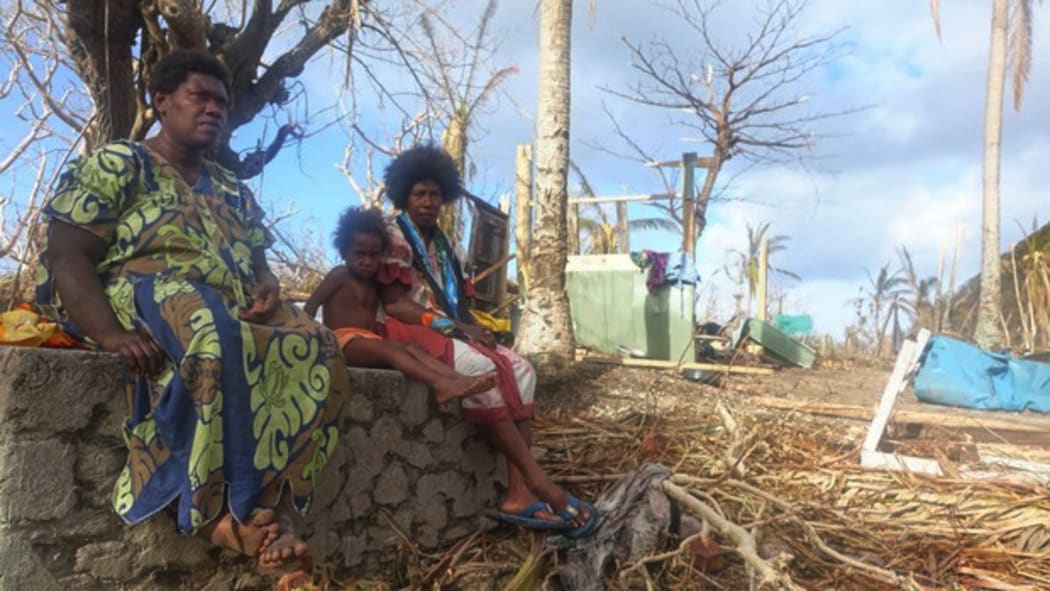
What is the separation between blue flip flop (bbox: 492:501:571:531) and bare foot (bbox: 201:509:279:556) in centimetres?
150

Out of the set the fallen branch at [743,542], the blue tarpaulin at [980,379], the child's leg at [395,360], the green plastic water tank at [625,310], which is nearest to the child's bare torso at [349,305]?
the child's leg at [395,360]

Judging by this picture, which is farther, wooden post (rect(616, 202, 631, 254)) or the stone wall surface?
wooden post (rect(616, 202, 631, 254))

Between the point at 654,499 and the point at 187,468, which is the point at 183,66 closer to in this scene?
the point at 187,468

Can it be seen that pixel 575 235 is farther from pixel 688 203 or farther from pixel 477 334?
pixel 477 334

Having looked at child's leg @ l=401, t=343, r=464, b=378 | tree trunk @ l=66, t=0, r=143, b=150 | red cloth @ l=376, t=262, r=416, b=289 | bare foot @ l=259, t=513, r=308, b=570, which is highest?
tree trunk @ l=66, t=0, r=143, b=150

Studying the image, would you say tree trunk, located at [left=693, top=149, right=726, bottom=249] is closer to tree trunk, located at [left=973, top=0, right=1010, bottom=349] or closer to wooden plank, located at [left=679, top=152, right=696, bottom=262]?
wooden plank, located at [left=679, top=152, right=696, bottom=262]

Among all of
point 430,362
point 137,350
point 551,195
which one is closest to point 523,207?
point 551,195

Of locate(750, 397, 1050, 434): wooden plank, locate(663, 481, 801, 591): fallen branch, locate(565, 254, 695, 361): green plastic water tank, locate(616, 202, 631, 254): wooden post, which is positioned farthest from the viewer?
locate(616, 202, 631, 254): wooden post

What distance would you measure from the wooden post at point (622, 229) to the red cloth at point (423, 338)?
37.1ft

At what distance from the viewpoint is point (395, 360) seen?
334cm

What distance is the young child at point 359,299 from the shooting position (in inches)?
132

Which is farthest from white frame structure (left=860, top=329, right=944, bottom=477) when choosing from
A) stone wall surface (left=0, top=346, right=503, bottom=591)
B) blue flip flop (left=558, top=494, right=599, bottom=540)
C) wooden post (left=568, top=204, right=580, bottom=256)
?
wooden post (left=568, top=204, right=580, bottom=256)

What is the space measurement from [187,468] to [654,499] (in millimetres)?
2156

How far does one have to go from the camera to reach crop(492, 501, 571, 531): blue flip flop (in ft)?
11.3
